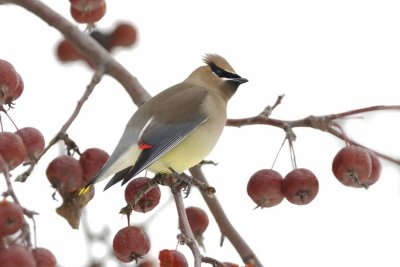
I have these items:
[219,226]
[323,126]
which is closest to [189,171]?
[219,226]

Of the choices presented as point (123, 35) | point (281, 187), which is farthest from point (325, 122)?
point (123, 35)

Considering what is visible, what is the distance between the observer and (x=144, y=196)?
2.78 metres

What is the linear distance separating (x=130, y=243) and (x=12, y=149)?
0.49m

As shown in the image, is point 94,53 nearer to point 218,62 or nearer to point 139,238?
point 218,62

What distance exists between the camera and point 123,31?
397 cm

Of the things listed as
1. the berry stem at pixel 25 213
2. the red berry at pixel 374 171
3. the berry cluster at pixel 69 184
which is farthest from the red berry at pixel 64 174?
the red berry at pixel 374 171

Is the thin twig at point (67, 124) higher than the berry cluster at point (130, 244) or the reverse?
higher

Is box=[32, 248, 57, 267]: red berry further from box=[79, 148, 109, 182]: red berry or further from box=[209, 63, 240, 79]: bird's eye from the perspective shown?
box=[209, 63, 240, 79]: bird's eye

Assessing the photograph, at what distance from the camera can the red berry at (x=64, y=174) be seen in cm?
260

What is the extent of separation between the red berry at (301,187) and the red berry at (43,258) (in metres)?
1.01

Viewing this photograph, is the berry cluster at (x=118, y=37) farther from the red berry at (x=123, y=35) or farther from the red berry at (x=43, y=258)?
the red berry at (x=43, y=258)

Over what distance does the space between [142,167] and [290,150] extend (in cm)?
51

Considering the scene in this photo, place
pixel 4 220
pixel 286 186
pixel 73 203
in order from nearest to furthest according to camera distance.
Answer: pixel 4 220
pixel 73 203
pixel 286 186

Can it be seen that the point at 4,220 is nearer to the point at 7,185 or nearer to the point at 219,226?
the point at 7,185
